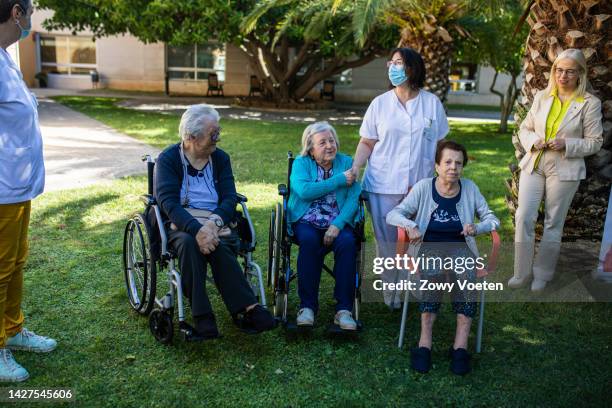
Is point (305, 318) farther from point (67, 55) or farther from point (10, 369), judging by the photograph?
point (67, 55)

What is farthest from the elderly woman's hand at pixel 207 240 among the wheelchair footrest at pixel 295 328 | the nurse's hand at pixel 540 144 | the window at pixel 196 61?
the window at pixel 196 61

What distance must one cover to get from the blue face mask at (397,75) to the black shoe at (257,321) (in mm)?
1750

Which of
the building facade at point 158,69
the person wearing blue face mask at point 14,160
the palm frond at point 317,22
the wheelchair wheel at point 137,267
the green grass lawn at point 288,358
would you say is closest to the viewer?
the person wearing blue face mask at point 14,160

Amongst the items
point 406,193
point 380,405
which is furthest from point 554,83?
point 380,405

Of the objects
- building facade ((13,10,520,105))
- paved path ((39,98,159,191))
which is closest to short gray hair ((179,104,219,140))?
paved path ((39,98,159,191))

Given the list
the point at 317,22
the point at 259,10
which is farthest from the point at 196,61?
the point at 259,10

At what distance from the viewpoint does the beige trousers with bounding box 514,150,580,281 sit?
4273 mm

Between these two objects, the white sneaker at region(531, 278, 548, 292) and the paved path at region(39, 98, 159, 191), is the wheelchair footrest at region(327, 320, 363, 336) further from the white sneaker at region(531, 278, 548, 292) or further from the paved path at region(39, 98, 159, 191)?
the paved path at region(39, 98, 159, 191)

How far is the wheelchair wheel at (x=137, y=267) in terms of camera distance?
364cm

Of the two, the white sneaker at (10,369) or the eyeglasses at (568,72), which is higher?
the eyeglasses at (568,72)

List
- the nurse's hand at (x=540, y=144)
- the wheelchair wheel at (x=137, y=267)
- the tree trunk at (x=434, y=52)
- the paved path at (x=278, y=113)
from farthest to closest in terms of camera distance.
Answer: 1. the paved path at (x=278, y=113)
2. the tree trunk at (x=434, y=52)
3. the nurse's hand at (x=540, y=144)
4. the wheelchair wheel at (x=137, y=267)

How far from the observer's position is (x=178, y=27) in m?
15.0

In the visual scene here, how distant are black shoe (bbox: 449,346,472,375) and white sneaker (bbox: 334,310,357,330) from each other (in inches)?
24.0

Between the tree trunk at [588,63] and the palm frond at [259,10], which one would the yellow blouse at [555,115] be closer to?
the tree trunk at [588,63]
